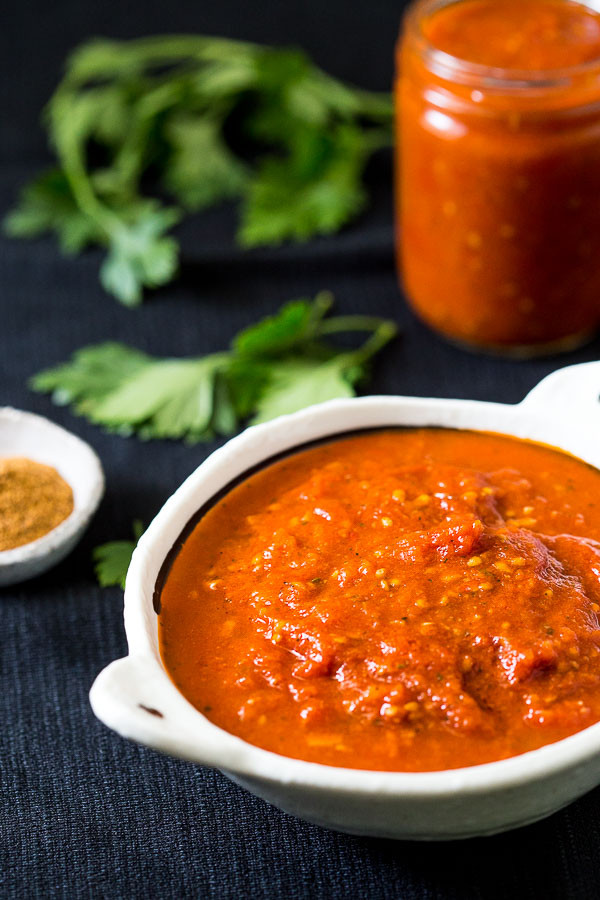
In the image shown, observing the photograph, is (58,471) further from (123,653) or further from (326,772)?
(326,772)

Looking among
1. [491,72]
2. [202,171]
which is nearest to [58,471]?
[491,72]

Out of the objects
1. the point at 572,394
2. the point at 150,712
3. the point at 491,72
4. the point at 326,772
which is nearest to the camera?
the point at 326,772

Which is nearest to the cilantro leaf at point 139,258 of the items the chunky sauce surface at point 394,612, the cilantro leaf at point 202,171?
the cilantro leaf at point 202,171

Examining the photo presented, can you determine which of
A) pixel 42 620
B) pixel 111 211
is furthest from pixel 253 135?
pixel 42 620

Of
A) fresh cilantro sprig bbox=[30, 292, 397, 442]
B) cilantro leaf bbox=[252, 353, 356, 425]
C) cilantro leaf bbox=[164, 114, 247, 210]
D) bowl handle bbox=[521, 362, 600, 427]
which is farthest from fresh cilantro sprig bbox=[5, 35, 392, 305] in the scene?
bowl handle bbox=[521, 362, 600, 427]

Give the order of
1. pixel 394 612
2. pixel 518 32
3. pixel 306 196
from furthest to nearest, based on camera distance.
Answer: pixel 306 196
pixel 518 32
pixel 394 612

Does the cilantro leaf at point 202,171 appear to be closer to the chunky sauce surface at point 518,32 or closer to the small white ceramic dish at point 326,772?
the chunky sauce surface at point 518,32

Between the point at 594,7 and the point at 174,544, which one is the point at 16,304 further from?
the point at 594,7
